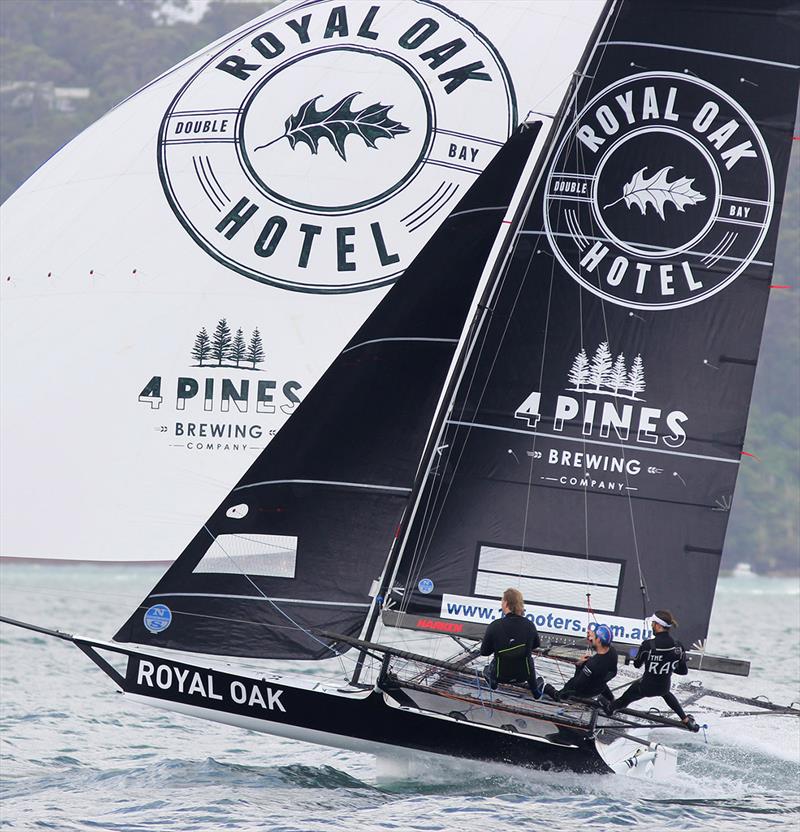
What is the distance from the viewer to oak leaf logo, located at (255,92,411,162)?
11.0 meters

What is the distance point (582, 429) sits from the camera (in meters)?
9.87

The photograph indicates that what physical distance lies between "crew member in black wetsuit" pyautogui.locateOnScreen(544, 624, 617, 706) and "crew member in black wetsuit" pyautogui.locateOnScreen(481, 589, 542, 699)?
245mm

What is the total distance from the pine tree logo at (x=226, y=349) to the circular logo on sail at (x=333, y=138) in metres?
0.47

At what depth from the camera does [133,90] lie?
8006 cm

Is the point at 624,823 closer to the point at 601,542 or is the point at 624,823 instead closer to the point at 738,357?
the point at 601,542

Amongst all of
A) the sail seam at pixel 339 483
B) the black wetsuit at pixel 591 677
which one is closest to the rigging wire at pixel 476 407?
the sail seam at pixel 339 483

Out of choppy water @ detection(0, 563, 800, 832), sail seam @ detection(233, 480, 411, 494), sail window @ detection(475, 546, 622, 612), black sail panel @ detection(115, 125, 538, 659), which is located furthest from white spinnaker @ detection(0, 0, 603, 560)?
sail window @ detection(475, 546, 622, 612)

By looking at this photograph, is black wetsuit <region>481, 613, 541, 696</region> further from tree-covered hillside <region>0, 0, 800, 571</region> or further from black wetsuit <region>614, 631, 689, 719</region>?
tree-covered hillside <region>0, 0, 800, 571</region>

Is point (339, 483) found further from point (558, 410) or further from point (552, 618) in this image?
point (552, 618)

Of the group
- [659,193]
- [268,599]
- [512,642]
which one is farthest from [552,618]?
[659,193]

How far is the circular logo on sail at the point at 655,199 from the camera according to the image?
9.87 metres

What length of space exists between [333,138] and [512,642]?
4185 mm

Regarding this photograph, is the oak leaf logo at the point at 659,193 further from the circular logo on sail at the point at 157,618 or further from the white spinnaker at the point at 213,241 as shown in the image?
the circular logo on sail at the point at 157,618

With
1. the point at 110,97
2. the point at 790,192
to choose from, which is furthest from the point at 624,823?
the point at 110,97
